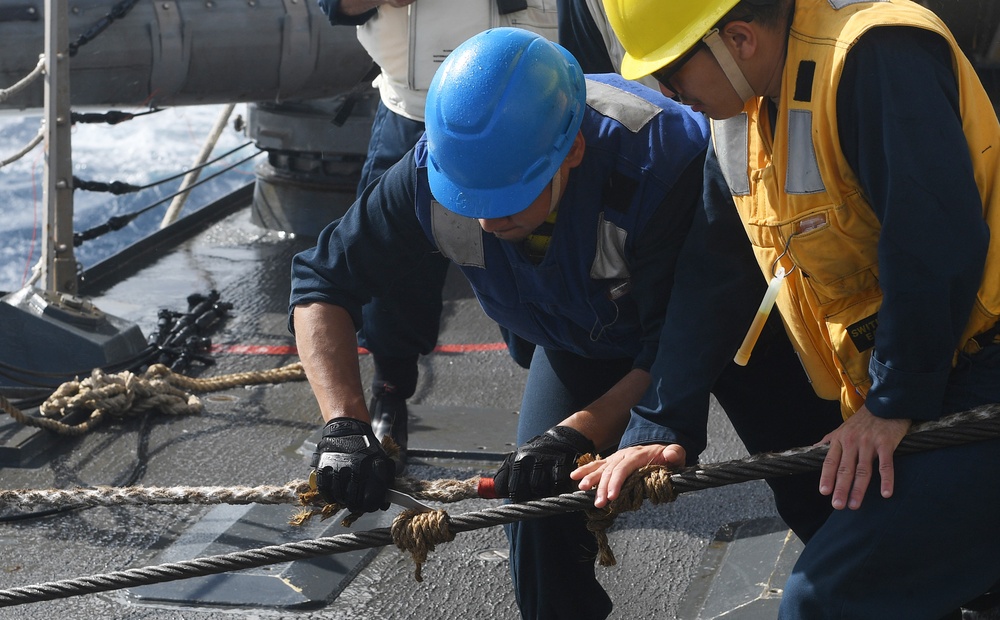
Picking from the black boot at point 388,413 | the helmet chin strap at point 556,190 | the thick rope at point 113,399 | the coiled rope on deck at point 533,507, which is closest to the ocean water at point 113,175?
the thick rope at point 113,399

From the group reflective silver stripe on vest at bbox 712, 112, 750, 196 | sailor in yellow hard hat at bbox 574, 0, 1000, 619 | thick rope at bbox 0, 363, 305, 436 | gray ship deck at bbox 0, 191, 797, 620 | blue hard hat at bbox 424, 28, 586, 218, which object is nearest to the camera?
sailor in yellow hard hat at bbox 574, 0, 1000, 619

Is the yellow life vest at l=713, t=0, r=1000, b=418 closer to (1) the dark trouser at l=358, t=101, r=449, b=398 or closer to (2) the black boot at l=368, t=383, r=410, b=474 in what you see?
(1) the dark trouser at l=358, t=101, r=449, b=398

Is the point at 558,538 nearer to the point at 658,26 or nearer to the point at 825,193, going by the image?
the point at 825,193

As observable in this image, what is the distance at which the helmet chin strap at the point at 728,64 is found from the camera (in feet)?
6.37

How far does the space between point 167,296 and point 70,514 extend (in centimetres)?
236

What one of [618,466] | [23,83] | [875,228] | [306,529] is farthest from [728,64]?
[23,83]

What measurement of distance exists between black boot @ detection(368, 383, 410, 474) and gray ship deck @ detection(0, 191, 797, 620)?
5.7 inches

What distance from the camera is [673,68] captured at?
1987 millimetres

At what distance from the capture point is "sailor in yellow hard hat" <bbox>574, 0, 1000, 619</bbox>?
1771mm

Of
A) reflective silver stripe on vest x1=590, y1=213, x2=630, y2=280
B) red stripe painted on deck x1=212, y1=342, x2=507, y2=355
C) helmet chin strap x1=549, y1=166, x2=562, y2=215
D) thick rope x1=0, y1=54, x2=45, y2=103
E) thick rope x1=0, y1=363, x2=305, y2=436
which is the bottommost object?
red stripe painted on deck x1=212, y1=342, x2=507, y2=355

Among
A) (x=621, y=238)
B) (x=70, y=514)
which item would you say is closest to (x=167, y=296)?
(x=70, y=514)

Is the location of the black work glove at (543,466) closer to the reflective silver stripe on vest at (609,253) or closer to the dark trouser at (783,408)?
the reflective silver stripe on vest at (609,253)

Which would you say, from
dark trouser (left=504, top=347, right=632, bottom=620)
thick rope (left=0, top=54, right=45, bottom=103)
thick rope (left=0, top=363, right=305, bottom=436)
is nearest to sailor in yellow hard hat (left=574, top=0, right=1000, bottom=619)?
dark trouser (left=504, top=347, right=632, bottom=620)

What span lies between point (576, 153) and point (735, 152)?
37 cm
